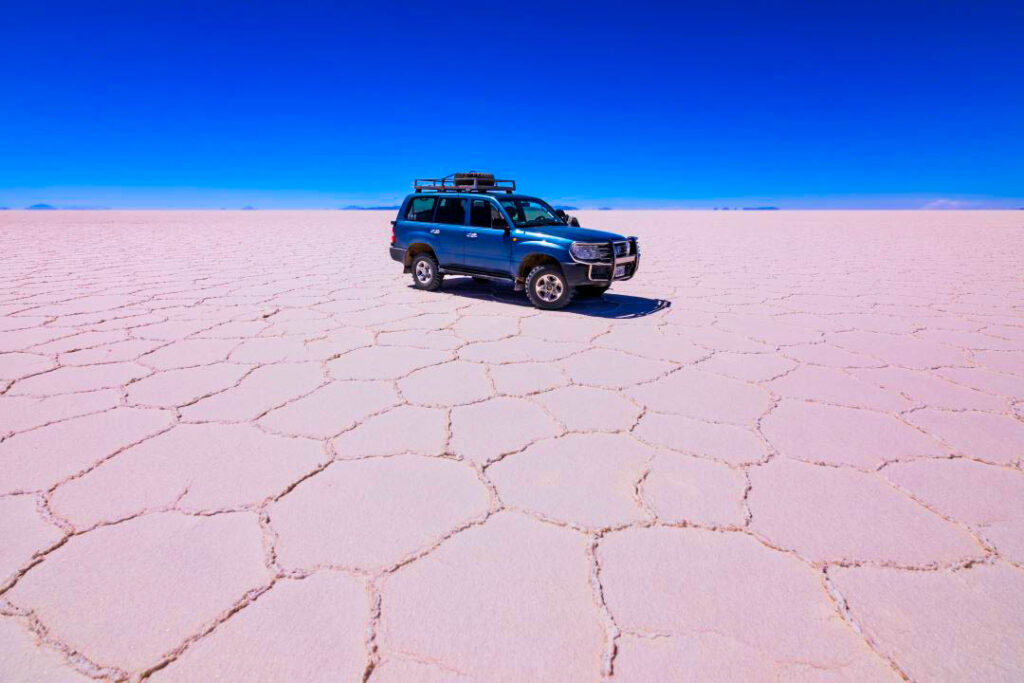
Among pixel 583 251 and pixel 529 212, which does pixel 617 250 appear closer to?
pixel 583 251

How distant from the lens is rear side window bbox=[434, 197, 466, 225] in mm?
6903

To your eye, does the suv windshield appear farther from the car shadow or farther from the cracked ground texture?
the cracked ground texture

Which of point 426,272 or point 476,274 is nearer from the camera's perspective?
point 476,274

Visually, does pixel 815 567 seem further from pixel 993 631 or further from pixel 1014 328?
pixel 1014 328

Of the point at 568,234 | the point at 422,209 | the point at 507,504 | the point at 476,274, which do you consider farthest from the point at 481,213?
the point at 507,504

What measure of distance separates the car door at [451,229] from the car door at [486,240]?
0.11 meters

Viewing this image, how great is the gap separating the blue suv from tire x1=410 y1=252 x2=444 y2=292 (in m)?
0.01

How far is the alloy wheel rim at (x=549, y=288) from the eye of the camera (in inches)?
242

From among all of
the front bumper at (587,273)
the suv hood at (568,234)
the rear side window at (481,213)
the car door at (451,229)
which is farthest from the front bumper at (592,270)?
the car door at (451,229)

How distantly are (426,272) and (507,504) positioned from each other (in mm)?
5567

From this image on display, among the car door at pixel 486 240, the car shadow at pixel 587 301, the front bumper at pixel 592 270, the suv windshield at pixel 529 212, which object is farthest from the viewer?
the suv windshield at pixel 529 212

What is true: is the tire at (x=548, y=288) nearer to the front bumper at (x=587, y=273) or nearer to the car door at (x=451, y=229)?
the front bumper at (x=587, y=273)

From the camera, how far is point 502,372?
402 centimetres

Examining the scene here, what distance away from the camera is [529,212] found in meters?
6.91
